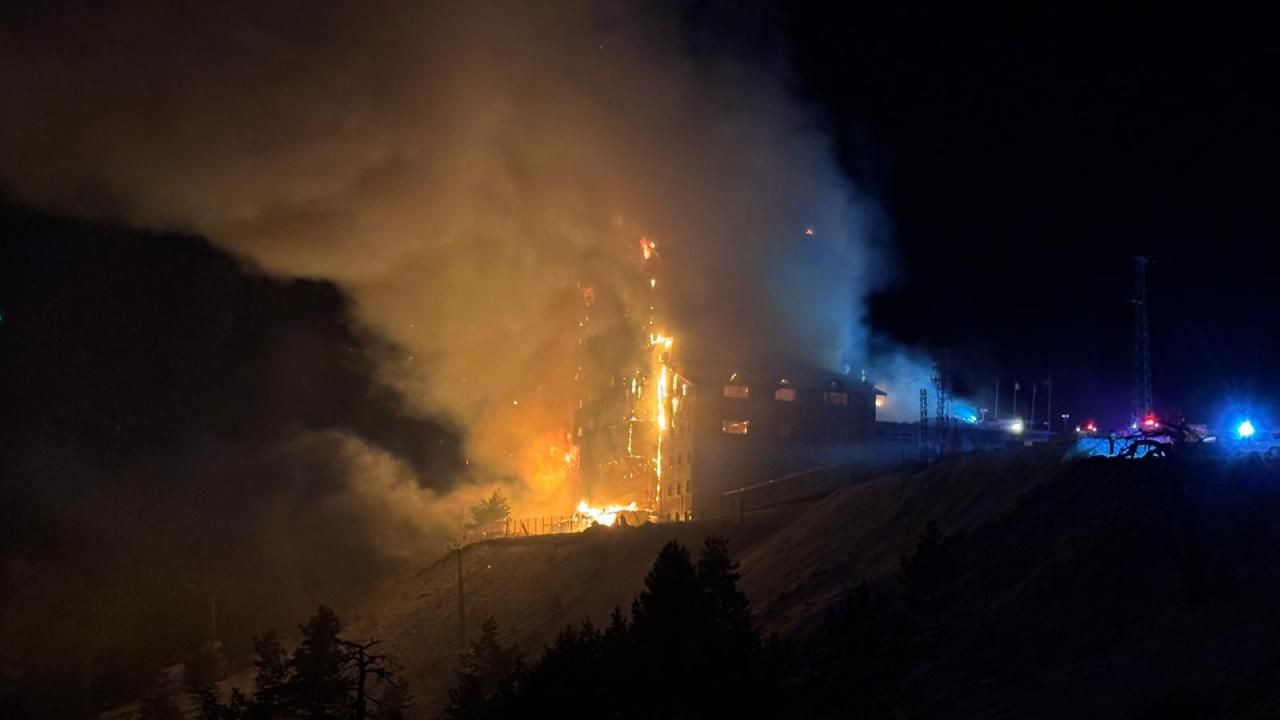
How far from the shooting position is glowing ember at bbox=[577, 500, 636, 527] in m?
78.2

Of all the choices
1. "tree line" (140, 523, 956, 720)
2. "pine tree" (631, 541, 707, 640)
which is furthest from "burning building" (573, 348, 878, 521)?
"pine tree" (631, 541, 707, 640)

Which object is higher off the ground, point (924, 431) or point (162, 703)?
point (924, 431)

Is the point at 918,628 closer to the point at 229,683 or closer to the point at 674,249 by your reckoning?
the point at 229,683

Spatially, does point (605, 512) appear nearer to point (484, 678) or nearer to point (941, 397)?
point (941, 397)

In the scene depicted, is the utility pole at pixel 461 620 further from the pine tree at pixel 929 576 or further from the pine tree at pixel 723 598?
the pine tree at pixel 929 576

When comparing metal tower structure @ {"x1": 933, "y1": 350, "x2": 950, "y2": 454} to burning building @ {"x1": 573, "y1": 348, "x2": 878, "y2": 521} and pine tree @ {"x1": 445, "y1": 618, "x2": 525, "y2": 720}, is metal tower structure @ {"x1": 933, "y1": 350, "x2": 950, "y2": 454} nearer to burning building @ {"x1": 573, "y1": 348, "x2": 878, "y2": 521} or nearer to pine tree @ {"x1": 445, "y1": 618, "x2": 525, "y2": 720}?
burning building @ {"x1": 573, "y1": 348, "x2": 878, "y2": 521}

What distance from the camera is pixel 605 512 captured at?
80875 millimetres

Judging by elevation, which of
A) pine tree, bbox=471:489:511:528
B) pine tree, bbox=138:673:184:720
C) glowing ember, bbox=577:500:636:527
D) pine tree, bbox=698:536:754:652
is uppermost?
pine tree, bbox=698:536:754:652

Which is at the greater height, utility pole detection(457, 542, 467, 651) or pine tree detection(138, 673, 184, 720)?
utility pole detection(457, 542, 467, 651)

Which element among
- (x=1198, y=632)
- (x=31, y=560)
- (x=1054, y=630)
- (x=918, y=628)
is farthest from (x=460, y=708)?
(x=31, y=560)

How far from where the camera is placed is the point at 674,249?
80.1 metres

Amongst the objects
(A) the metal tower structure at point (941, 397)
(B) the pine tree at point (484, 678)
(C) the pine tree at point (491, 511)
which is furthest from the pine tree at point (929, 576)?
(C) the pine tree at point (491, 511)

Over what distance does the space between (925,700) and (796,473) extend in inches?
1570

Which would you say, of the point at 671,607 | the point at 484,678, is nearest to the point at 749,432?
the point at 484,678
